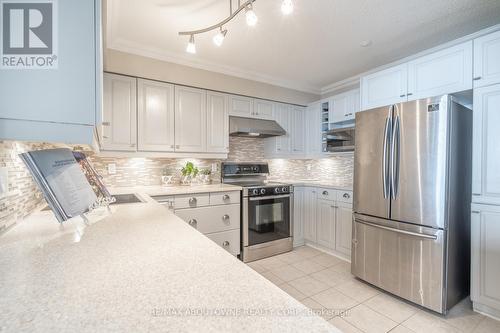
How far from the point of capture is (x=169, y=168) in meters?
2.92

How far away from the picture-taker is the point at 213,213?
2.63m

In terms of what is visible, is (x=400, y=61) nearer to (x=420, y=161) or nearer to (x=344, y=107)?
(x=344, y=107)

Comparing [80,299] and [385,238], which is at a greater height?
[80,299]

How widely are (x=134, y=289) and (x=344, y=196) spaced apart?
2.74 m

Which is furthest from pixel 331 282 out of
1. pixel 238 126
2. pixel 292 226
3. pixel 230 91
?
pixel 230 91

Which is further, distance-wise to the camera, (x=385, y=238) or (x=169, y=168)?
(x=169, y=168)

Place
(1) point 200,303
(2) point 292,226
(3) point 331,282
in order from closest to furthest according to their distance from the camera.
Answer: (1) point 200,303 → (3) point 331,282 → (2) point 292,226

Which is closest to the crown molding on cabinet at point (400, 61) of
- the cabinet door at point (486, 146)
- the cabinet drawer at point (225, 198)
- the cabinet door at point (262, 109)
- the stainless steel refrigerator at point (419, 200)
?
the cabinet door at point (486, 146)

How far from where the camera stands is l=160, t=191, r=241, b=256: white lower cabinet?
2.42m

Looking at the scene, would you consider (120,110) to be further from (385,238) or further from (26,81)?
(385,238)

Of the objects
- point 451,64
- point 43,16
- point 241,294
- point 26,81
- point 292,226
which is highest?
point 451,64

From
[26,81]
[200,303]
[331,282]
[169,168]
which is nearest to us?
[200,303]

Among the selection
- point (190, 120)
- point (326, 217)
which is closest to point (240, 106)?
point (190, 120)

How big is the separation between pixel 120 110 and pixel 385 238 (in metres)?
2.94
